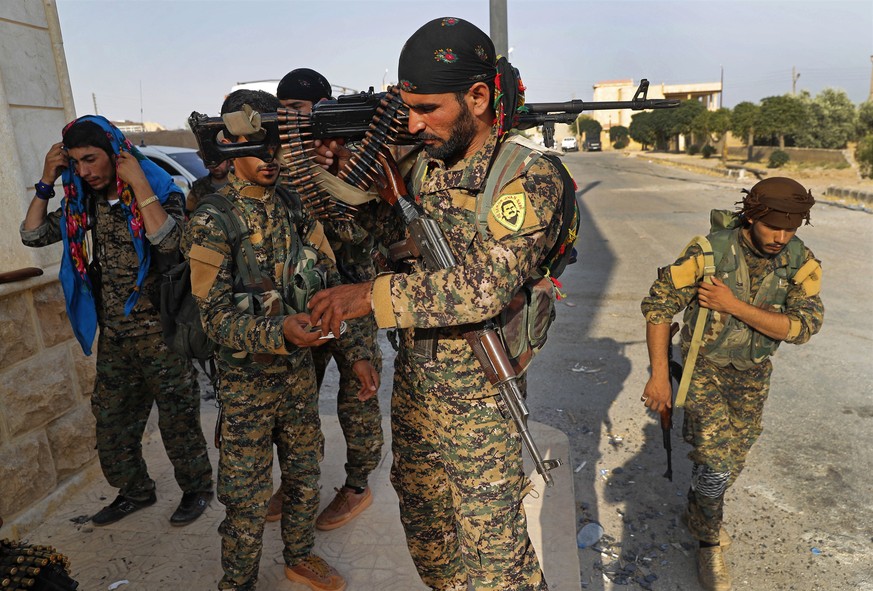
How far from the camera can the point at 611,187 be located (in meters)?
22.1

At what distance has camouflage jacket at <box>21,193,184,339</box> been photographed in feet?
10.1

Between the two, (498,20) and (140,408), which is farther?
(498,20)

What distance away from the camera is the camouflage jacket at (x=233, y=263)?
2.32 m

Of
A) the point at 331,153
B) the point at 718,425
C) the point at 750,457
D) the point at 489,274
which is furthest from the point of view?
the point at 750,457

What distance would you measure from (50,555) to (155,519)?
1645 mm

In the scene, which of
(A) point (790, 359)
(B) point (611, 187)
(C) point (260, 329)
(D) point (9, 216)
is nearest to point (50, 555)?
(C) point (260, 329)

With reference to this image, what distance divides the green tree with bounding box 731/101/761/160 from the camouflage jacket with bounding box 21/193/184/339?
35018 millimetres

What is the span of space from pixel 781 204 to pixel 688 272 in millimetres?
476

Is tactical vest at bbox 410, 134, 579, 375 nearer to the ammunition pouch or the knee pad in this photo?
the ammunition pouch

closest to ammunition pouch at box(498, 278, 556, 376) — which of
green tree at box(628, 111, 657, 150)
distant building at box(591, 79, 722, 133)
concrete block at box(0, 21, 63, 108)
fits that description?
Result: concrete block at box(0, 21, 63, 108)

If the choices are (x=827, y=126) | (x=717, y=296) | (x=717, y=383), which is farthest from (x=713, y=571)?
(x=827, y=126)

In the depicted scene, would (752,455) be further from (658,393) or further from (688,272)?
(688,272)

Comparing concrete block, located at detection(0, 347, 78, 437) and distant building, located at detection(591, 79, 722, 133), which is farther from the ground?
distant building, located at detection(591, 79, 722, 133)

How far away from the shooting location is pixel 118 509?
136 inches
